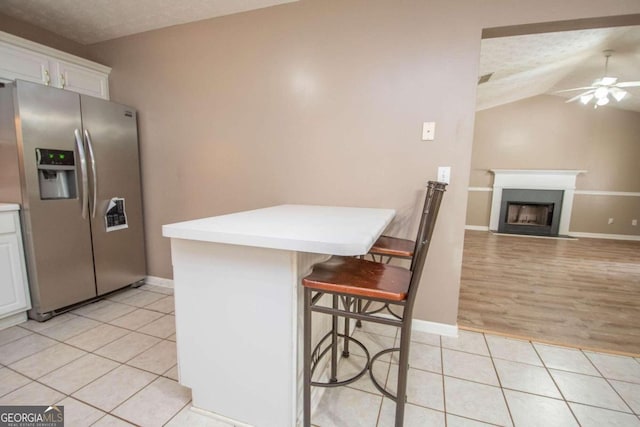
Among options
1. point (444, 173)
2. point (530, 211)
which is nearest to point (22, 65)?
point (444, 173)

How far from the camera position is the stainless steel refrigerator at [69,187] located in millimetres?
1987

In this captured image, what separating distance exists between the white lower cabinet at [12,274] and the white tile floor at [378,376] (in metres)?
0.13

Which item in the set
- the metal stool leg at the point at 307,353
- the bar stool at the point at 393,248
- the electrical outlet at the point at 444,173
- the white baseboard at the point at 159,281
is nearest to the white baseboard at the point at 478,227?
the electrical outlet at the point at 444,173

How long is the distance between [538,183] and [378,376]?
623 centimetres

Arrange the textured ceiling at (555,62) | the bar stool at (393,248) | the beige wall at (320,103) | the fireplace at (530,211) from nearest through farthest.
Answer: the bar stool at (393,248) < the beige wall at (320,103) < the textured ceiling at (555,62) < the fireplace at (530,211)

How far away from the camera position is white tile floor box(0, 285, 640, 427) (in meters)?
1.34

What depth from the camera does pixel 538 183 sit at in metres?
5.88

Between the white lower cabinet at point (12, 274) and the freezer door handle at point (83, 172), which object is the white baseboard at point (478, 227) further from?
the white lower cabinet at point (12, 274)

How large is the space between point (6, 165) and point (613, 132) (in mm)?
8888

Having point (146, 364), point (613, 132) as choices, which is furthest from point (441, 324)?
point (613, 132)

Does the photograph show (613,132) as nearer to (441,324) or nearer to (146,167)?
(441,324)

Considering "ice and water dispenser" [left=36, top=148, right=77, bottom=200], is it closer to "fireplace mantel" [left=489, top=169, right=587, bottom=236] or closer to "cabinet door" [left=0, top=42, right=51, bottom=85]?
"cabinet door" [left=0, top=42, right=51, bottom=85]

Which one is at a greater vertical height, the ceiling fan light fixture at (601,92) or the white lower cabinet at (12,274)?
the ceiling fan light fixture at (601,92)

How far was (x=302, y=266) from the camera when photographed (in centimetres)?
118
